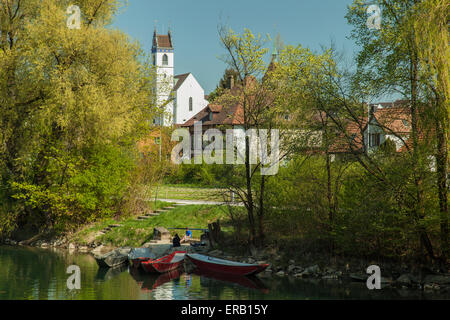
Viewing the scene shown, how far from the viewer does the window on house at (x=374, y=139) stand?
21.3 m

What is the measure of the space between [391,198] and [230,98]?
29.3 ft

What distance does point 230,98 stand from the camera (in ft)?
82.1

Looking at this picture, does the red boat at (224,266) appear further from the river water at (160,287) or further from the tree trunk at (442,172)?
the tree trunk at (442,172)

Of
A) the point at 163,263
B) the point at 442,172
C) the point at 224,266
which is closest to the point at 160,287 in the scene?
the point at 163,263

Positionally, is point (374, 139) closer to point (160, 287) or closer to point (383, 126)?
point (383, 126)

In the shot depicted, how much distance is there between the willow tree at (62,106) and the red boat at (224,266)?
33.1 feet

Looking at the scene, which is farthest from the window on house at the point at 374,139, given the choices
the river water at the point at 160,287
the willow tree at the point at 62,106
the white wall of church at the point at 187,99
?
the white wall of church at the point at 187,99

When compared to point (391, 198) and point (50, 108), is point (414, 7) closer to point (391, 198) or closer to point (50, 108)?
point (391, 198)

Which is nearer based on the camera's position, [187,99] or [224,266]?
[224,266]

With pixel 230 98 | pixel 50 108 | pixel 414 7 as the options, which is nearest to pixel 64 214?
pixel 50 108

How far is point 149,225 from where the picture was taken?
32250mm

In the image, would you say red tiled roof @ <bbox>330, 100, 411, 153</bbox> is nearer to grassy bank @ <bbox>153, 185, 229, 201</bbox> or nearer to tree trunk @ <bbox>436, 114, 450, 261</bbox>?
tree trunk @ <bbox>436, 114, 450, 261</bbox>

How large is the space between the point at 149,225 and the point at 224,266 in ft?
32.6
